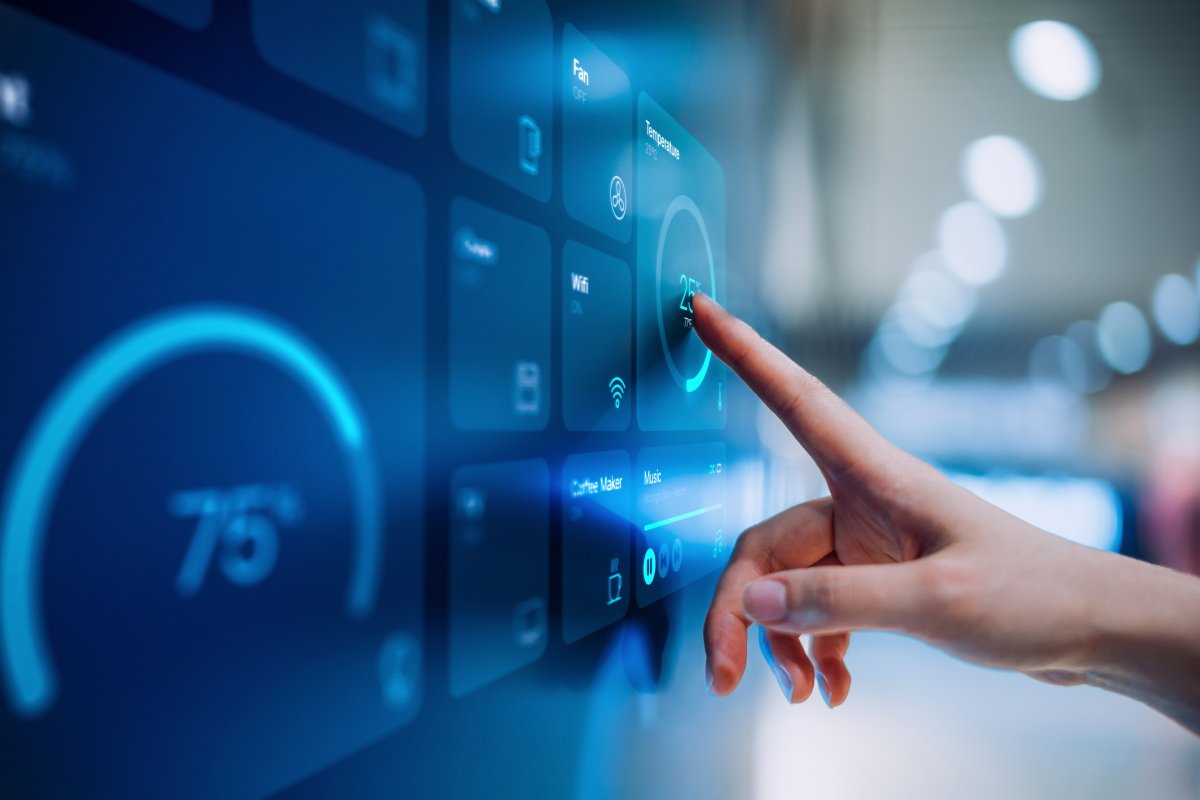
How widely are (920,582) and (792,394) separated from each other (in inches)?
6.2

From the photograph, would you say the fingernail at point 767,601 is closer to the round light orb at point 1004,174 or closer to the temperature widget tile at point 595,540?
the temperature widget tile at point 595,540

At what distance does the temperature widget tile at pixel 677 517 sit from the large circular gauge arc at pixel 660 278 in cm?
5

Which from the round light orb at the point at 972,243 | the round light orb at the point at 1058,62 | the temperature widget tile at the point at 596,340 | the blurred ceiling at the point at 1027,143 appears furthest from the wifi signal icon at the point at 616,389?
the round light orb at the point at 1058,62

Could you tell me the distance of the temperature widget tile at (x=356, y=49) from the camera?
8.3 inches

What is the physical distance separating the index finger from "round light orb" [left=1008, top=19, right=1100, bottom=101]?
4.14ft

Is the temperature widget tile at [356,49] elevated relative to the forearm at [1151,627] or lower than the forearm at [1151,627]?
elevated

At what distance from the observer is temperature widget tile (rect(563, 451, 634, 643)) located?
0.37 metres

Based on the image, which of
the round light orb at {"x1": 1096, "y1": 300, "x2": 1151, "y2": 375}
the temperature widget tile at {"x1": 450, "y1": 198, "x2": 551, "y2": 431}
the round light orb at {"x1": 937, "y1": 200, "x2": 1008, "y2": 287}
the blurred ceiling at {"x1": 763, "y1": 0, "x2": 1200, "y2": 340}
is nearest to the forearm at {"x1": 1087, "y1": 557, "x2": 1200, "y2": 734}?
the temperature widget tile at {"x1": 450, "y1": 198, "x2": 551, "y2": 431}

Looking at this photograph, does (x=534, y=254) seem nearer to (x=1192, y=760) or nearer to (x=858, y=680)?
(x=858, y=680)

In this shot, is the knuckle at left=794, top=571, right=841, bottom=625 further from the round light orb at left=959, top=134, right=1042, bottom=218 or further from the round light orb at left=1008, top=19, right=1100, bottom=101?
the round light orb at left=1008, top=19, right=1100, bottom=101

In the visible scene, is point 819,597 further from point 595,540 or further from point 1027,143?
point 1027,143

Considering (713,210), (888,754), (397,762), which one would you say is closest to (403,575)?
(397,762)

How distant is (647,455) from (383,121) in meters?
0.27

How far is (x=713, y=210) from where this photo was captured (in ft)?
1.94
